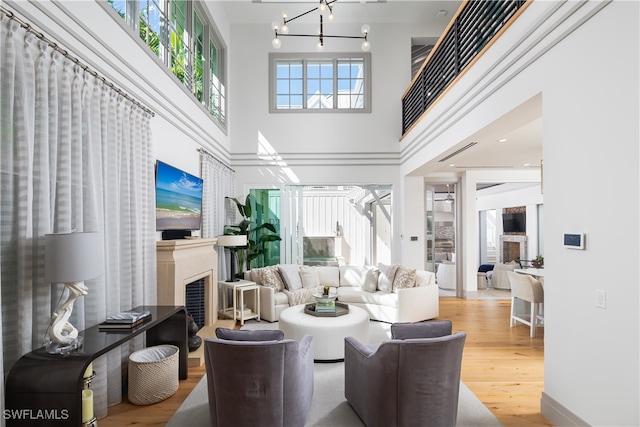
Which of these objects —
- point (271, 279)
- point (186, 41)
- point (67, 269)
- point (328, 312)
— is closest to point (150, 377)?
point (67, 269)

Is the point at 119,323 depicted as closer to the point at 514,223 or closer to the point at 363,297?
the point at 363,297

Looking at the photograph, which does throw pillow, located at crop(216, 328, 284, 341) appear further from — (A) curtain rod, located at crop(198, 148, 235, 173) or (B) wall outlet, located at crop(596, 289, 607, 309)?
(A) curtain rod, located at crop(198, 148, 235, 173)

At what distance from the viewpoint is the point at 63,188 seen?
7.27 feet

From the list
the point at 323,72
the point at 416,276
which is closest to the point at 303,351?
the point at 416,276

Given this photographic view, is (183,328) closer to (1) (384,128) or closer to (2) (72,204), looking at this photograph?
(2) (72,204)

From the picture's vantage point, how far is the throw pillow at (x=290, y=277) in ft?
18.1

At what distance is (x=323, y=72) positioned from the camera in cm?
698

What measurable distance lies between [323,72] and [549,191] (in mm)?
5520

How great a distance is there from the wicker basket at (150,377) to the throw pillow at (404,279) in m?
3.18

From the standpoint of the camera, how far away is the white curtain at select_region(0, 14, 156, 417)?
192 cm

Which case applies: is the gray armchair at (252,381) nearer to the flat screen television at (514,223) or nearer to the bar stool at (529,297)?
the bar stool at (529,297)

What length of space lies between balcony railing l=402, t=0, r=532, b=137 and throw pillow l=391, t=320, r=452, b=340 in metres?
2.44

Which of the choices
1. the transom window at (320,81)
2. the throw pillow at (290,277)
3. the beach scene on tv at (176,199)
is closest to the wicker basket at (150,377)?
the beach scene on tv at (176,199)

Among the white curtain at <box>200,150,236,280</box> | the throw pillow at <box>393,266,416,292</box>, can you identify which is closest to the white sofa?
the throw pillow at <box>393,266,416,292</box>
